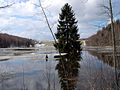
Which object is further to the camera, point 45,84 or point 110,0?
point 45,84

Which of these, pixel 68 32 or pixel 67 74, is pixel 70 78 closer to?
pixel 67 74

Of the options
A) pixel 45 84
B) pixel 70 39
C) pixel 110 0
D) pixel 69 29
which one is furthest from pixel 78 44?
pixel 110 0

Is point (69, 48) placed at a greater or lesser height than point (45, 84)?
greater

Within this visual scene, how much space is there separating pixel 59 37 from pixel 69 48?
117 inches

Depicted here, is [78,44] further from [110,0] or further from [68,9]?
[110,0]

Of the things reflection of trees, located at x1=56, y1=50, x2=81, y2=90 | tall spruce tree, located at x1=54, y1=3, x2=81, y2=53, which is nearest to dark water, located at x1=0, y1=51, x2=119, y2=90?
reflection of trees, located at x1=56, y1=50, x2=81, y2=90

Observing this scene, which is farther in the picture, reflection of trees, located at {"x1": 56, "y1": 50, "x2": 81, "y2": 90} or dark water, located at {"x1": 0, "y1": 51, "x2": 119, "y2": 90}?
dark water, located at {"x1": 0, "y1": 51, "x2": 119, "y2": 90}

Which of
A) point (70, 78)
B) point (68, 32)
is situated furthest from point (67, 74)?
point (68, 32)

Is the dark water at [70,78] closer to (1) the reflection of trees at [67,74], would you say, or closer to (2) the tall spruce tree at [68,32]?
(1) the reflection of trees at [67,74]

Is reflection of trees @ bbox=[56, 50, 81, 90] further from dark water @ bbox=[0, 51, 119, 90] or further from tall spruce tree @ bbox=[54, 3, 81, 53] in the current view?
tall spruce tree @ bbox=[54, 3, 81, 53]

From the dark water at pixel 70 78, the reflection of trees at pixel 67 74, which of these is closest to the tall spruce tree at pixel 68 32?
the reflection of trees at pixel 67 74

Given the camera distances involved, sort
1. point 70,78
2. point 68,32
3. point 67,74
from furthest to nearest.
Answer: point 68,32 → point 70,78 → point 67,74

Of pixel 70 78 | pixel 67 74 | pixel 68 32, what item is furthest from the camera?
pixel 68 32

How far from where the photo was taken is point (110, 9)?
199 inches
